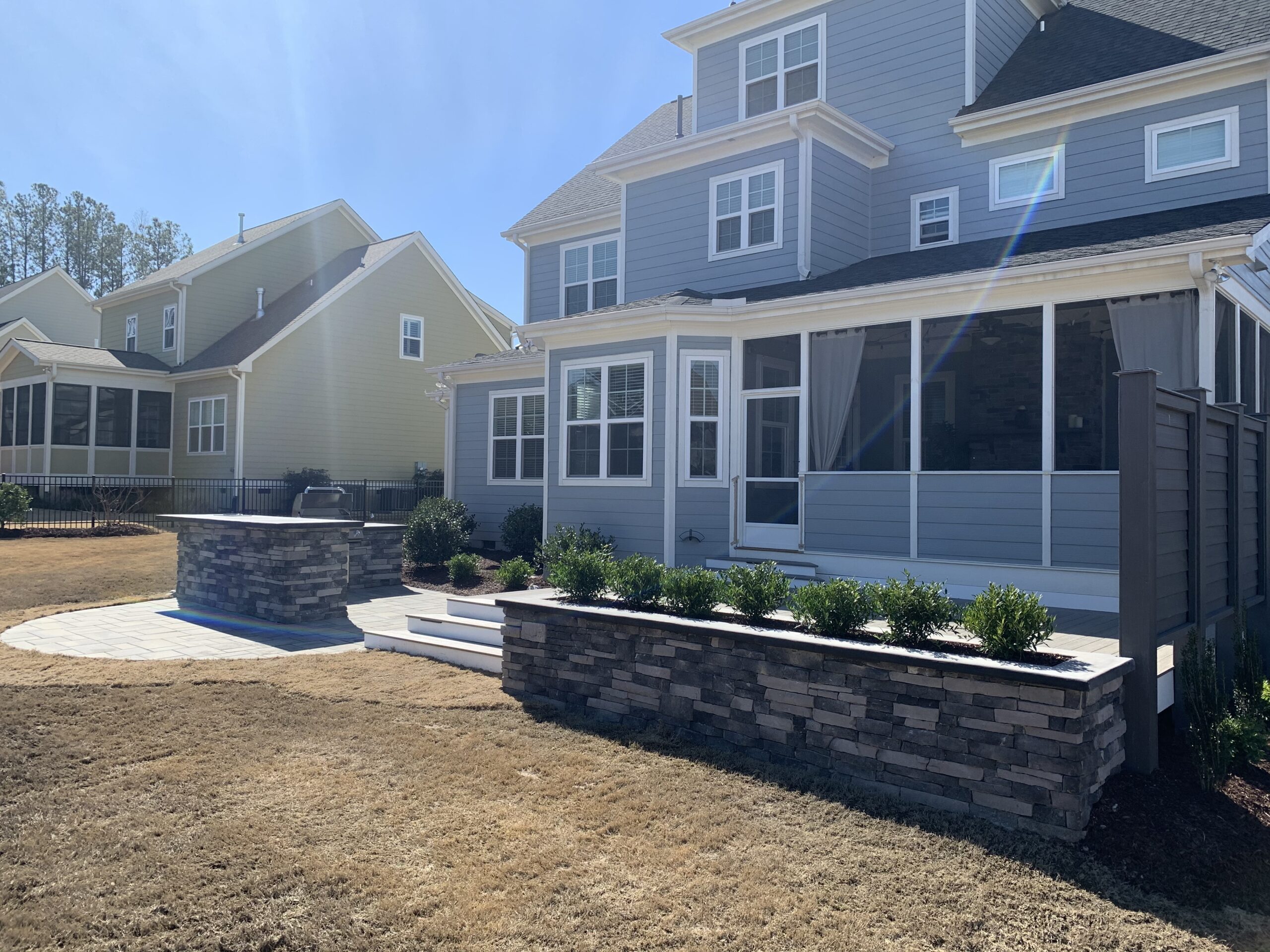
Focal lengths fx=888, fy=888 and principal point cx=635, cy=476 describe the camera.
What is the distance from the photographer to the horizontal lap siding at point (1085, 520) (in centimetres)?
A: 829

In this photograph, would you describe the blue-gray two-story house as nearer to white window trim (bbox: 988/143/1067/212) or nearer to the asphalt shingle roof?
white window trim (bbox: 988/143/1067/212)

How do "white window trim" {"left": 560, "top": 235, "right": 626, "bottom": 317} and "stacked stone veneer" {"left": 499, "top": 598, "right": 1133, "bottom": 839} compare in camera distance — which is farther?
"white window trim" {"left": 560, "top": 235, "right": 626, "bottom": 317}

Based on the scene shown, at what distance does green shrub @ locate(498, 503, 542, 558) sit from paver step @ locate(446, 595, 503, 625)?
4.83m

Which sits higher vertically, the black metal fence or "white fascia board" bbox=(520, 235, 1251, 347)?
"white fascia board" bbox=(520, 235, 1251, 347)

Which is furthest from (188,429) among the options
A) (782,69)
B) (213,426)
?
(782,69)

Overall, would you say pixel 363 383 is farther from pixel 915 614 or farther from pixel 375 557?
pixel 915 614

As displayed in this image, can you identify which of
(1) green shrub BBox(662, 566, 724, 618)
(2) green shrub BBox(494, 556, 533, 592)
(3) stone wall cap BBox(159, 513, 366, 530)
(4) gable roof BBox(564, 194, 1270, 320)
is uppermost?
(4) gable roof BBox(564, 194, 1270, 320)

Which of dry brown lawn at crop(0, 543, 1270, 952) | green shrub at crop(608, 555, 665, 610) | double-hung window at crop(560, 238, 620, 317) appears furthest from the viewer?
A: double-hung window at crop(560, 238, 620, 317)

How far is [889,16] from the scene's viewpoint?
524 inches

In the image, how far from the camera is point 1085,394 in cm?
1128

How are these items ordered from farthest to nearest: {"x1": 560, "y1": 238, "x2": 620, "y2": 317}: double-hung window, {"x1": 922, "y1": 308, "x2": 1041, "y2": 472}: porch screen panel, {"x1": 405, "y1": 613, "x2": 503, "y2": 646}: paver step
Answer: {"x1": 560, "y1": 238, "x2": 620, "y2": 317}: double-hung window
{"x1": 922, "y1": 308, "x2": 1041, "y2": 472}: porch screen panel
{"x1": 405, "y1": 613, "x2": 503, "y2": 646}: paver step

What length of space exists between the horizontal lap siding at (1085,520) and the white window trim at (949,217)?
5363 millimetres

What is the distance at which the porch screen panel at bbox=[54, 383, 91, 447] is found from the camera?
22.3 meters

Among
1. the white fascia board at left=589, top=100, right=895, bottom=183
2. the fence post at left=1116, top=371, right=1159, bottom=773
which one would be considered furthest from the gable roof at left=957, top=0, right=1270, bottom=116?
the fence post at left=1116, top=371, right=1159, bottom=773
